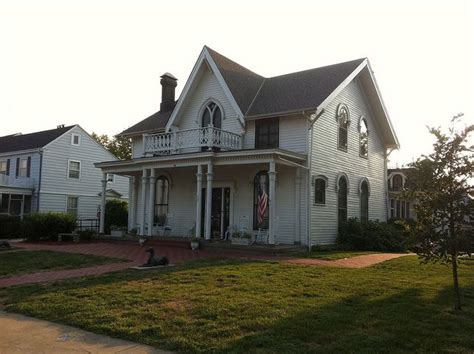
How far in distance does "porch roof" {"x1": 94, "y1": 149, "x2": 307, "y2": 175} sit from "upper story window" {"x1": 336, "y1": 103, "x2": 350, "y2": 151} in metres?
3.53

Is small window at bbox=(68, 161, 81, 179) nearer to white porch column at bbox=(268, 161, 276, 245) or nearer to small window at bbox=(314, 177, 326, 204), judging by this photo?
small window at bbox=(314, 177, 326, 204)

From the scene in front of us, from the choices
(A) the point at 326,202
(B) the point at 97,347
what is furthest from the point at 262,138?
(B) the point at 97,347

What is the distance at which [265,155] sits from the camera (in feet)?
54.2

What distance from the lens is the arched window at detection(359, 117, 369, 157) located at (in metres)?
22.8

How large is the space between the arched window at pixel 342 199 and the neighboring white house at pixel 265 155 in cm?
5

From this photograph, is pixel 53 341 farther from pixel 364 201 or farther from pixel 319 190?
pixel 364 201

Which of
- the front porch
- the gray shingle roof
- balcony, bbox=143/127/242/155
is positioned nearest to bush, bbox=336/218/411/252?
the front porch

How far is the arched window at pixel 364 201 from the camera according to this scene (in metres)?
22.6

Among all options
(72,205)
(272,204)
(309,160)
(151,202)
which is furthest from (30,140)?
(272,204)

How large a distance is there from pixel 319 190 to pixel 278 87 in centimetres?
573

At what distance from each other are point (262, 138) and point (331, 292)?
11.6m

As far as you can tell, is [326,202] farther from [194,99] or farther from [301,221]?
[194,99]

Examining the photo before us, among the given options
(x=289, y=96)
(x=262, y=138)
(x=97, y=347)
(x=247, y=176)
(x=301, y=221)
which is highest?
(x=289, y=96)

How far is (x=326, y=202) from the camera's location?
19.4 metres
